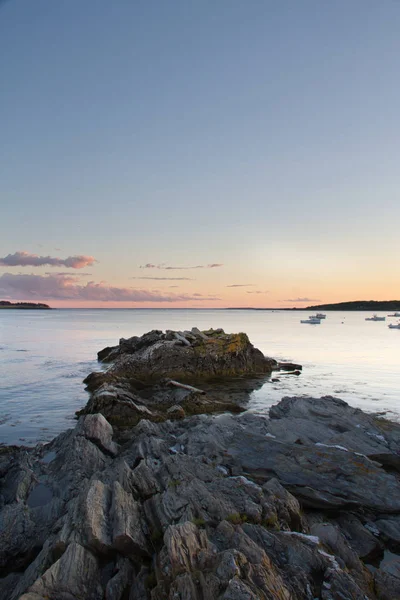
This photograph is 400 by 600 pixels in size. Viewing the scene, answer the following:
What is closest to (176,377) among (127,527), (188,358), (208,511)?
(188,358)

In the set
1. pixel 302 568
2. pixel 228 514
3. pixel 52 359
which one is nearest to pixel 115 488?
pixel 228 514

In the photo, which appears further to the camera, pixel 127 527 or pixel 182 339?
pixel 182 339

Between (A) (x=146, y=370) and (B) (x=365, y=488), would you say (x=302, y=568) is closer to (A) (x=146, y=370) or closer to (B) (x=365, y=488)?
(B) (x=365, y=488)

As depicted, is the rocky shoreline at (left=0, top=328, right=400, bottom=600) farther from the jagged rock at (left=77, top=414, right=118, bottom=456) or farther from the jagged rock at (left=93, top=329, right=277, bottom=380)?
the jagged rock at (left=93, top=329, right=277, bottom=380)

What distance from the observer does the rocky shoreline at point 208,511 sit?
20.7 feet

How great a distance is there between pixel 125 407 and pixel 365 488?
38.5 ft

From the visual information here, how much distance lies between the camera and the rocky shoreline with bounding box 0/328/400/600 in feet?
20.7

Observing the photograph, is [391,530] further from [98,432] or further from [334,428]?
[98,432]

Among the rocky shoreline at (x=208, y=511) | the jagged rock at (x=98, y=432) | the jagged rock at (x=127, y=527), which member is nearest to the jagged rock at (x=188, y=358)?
the rocky shoreline at (x=208, y=511)

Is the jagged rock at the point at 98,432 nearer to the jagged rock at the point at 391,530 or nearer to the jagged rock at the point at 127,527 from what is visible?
the jagged rock at the point at 127,527

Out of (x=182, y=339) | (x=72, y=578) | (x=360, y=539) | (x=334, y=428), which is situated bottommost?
(x=360, y=539)

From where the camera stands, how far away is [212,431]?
45.0ft

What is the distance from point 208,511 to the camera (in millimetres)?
8039

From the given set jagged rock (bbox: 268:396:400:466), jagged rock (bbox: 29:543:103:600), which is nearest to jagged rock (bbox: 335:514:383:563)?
jagged rock (bbox: 268:396:400:466)
